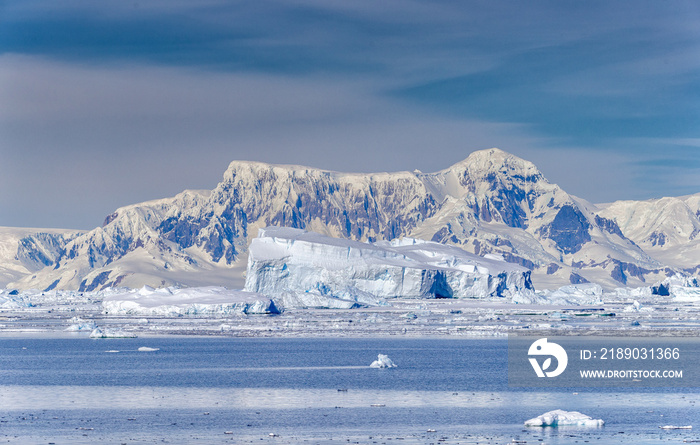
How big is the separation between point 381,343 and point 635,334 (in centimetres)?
1898

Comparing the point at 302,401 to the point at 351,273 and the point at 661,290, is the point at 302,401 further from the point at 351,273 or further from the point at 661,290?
the point at 661,290

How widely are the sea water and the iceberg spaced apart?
41.3 metres

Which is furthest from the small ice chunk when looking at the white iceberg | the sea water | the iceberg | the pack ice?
the pack ice

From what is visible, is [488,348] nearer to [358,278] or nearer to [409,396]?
[409,396]

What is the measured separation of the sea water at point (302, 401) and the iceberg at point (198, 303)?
41.3m

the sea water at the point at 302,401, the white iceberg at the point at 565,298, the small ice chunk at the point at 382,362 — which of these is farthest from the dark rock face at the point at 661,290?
the small ice chunk at the point at 382,362

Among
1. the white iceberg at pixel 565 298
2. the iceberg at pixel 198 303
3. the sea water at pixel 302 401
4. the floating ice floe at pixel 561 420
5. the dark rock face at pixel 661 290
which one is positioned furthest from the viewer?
the dark rock face at pixel 661 290

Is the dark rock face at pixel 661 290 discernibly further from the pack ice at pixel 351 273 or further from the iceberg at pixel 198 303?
the iceberg at pixel 198 303

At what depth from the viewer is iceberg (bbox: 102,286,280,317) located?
109 metres

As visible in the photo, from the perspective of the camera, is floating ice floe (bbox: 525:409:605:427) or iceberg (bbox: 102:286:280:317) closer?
floating ice floe (bbox: 525:409:605:427)

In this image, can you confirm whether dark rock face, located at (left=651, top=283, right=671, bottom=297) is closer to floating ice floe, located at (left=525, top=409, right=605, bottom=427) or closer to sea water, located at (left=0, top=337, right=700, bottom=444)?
sea water, located at (left=0, top=337, right=700, bottom=444)

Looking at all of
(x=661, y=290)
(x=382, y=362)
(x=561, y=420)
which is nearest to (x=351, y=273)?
(x=661, y=290)

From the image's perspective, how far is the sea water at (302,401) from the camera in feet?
107

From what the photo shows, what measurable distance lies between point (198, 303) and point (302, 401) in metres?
69.9
